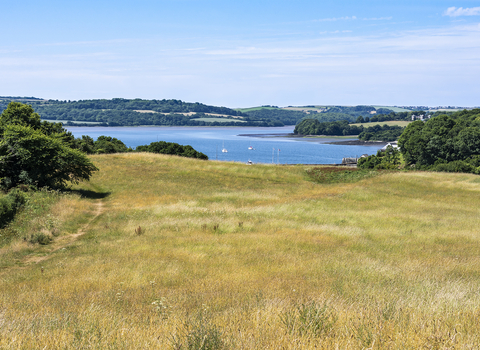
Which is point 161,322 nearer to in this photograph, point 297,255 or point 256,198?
point 297,255

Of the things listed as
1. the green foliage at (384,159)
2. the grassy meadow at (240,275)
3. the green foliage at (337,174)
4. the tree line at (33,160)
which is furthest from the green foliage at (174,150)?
the grassy meadow at (240,275)

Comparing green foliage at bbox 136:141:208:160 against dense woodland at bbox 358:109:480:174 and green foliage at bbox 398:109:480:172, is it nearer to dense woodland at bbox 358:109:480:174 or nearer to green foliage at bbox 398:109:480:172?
dense woodland at bbox 358:109:480:174

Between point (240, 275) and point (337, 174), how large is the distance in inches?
2148

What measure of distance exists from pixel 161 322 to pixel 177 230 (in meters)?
14.2

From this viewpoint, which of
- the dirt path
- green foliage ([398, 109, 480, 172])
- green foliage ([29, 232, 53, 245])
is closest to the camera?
the dirt path

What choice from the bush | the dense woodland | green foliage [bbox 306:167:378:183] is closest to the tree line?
green foliage [bbox 306:167:378:183]

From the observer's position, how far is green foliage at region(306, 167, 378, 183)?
60094 mm

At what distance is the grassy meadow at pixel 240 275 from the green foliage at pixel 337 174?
2435 centimetres

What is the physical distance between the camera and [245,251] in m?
14.9

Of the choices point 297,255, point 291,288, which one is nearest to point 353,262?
point 297,255

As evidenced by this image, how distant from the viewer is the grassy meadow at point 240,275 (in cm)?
516

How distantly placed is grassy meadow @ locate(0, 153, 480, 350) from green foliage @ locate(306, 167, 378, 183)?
24.3 m

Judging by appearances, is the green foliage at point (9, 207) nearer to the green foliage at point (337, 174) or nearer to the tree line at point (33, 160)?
the tree line at point (33, 160)

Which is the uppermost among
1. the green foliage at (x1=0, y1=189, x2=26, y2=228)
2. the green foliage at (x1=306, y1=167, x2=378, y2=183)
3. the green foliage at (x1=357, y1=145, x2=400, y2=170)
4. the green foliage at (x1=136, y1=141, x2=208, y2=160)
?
the green foliage at (x1=0, y1=189, x2=26, y2=228)
